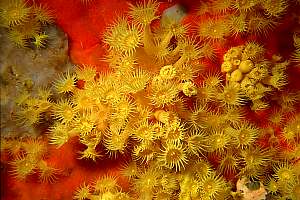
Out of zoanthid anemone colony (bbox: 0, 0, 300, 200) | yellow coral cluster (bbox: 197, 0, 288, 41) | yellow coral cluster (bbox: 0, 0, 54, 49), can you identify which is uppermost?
yellow coral cluster (bbox: 197, 0, 288, 41)

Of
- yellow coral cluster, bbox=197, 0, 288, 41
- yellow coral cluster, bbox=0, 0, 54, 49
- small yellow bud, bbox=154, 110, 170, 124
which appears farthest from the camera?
yellow coral cluster, bbox=197, 0, 288, 41

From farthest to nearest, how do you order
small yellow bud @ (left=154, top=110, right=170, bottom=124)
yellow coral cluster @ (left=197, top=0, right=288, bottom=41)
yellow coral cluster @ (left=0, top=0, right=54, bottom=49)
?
yellow coral cluster @ (left=197, top=0, right=288, bottom=41)
yellow coral cluster @ (left=0, top=0, right=54, bottom=49)
small yellow bud @ (left=154, top=110, right=170, bottom=124)

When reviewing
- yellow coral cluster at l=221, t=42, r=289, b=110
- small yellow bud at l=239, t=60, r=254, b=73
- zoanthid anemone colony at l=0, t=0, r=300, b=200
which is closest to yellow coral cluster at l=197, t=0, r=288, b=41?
zoanthid anemone colony at l=0, t=0, r=300, b=200

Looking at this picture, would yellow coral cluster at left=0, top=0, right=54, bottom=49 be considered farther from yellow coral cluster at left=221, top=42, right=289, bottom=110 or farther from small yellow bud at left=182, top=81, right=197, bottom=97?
yellow coral cluster at left=221, top=42, right=289, bottom=110

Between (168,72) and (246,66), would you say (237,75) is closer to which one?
(246,66)

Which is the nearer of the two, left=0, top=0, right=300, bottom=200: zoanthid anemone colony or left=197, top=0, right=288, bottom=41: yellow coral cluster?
left=0, top=0, right=300, bottom=200: zoanthid anemone colony

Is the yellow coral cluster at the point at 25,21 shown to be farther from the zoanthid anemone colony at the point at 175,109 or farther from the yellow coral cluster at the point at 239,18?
the yellow coral cluster at the point at 239,18

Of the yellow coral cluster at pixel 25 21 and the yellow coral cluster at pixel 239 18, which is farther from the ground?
the yellow coral cluster at pixel 239 18

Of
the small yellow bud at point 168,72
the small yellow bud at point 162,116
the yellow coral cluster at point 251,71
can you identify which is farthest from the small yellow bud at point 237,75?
the small yellow bud at point 162,116
